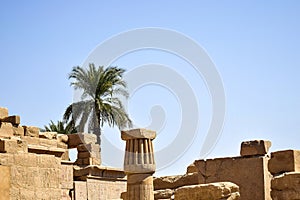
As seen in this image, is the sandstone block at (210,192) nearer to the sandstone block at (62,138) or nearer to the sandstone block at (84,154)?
the sandstone block at (62,138)

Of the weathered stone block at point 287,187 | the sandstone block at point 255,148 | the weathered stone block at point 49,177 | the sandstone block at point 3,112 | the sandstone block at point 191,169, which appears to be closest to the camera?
the weathered stone block at point 49,177

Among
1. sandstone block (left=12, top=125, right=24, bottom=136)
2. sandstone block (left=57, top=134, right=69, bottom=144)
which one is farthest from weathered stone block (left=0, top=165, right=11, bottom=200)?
sandstone block (left=57, top=134, right=69, bottom=144)

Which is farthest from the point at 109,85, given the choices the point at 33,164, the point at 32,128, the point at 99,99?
the point at 33,164

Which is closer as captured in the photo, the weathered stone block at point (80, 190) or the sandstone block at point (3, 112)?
the sandstone block at point (3, 112)

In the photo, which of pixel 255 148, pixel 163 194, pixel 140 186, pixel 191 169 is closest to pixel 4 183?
pixel 140 186

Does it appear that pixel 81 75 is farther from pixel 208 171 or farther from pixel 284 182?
pixel 284 182

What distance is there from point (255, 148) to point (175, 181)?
9.32 ft

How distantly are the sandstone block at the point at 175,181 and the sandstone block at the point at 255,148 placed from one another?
85.4 inches

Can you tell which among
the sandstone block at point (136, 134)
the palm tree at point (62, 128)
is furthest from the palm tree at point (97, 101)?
the sandstone block at point (136, 134)

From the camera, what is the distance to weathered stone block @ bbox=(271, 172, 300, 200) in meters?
9.45

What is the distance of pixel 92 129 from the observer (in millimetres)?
23250

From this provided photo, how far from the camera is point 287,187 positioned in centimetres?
952

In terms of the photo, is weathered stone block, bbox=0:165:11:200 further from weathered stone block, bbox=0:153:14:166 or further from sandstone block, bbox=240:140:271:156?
sandstone block, bbox=240:140:271:156

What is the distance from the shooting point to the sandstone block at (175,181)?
14712 mm
